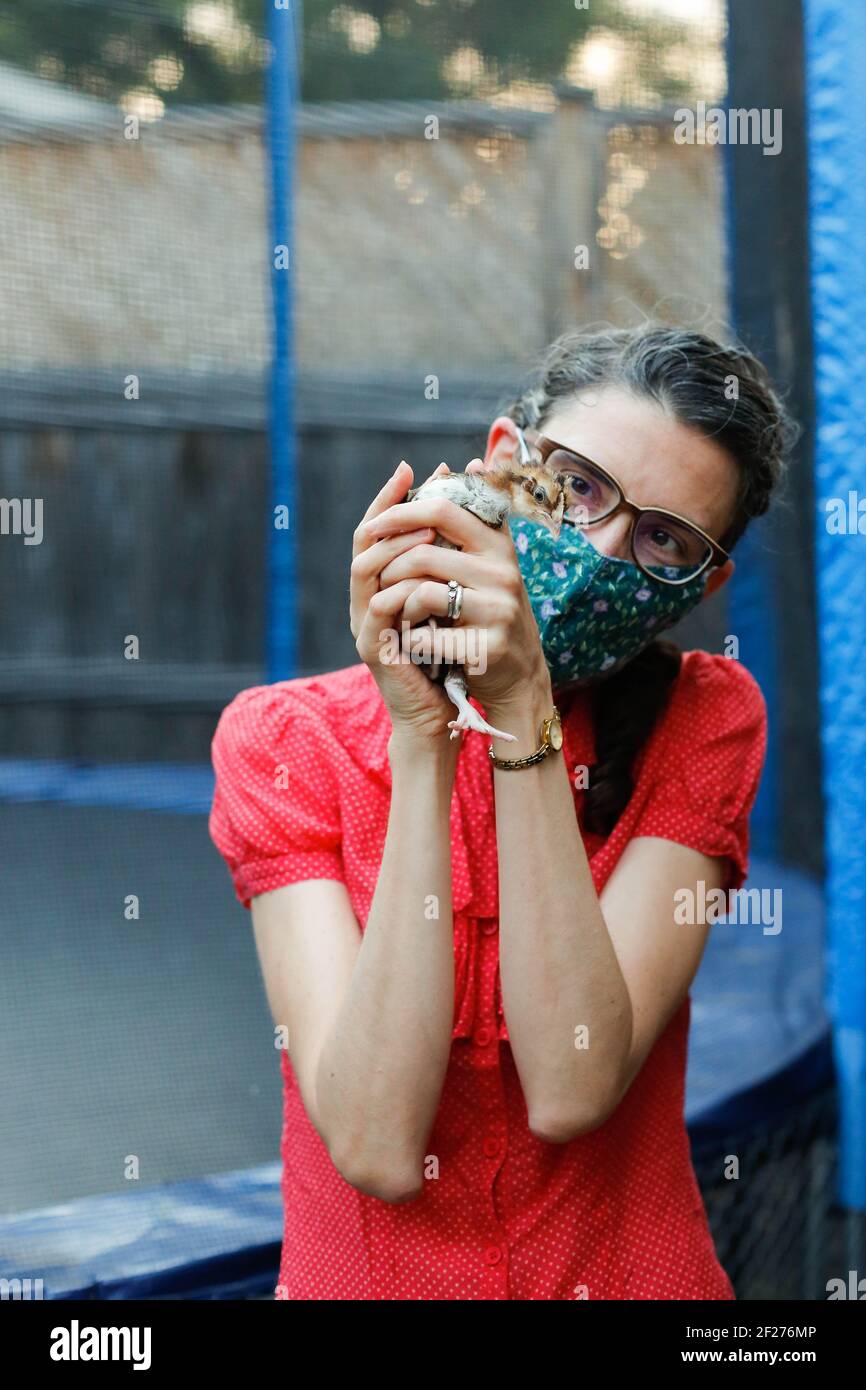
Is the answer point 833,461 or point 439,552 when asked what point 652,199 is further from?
point 439,552

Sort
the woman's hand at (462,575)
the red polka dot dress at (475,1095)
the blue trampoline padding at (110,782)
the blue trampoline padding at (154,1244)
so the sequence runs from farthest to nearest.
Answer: the blue trampoline padding at (110,782), the blue trampoline padding at (154,1244), the red polka dot dress at (475,1095), the woman's hand at (462,575)

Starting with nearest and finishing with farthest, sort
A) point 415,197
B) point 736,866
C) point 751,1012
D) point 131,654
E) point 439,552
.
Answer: point 439,552 < point 736,866 < point 751,1012 < point 415,197 < point 131,654

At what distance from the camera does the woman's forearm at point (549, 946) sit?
0.82 m

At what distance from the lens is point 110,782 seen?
394 centimetres

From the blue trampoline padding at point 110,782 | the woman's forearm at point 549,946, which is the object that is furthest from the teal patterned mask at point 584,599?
the blue trampoline padding at point 110,782

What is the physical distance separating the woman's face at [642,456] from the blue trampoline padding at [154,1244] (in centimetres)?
96

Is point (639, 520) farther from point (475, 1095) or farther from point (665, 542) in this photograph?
point (475, 1095)

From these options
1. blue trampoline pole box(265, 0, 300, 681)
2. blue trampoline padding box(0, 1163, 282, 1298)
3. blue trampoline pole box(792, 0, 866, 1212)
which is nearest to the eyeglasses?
blue trampoline padding box(0, 1163, 282, 1298)

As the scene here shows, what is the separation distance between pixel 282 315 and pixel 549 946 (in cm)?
234

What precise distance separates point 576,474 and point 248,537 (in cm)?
324

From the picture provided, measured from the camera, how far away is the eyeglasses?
0.96 m

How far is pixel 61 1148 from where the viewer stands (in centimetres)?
193

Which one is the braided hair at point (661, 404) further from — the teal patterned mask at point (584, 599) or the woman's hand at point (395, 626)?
the woman's hand at point (395, 626)
